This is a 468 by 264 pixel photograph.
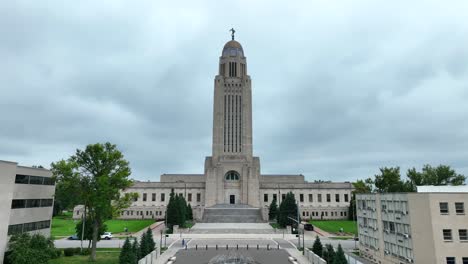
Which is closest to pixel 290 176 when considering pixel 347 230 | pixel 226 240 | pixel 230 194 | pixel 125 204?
pixel 230 194

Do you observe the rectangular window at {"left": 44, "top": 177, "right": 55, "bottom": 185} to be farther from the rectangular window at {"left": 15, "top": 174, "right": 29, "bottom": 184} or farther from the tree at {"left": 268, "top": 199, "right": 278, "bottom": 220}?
the tree at {"left": 268, "top": 199, "right": 278, "bottom": 220}

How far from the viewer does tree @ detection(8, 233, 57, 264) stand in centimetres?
2545

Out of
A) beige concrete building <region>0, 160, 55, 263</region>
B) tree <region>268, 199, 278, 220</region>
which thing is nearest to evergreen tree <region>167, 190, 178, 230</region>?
tree <region>268, 199, 278, 220</region>

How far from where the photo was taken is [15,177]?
29609 mm

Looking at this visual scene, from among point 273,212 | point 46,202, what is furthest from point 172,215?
point 46,202

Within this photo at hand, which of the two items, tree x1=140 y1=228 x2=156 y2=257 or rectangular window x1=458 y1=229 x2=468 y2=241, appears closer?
rectangular window x1=458 y1=229 x2=468 y2=241

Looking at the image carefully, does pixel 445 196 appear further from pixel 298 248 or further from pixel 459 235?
pixel 298 248

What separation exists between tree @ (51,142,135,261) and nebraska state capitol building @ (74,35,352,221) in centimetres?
4348

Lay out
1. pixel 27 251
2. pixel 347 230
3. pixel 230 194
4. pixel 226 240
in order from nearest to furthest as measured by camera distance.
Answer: pixel 27 251
pixel 226 240
pixel 347 230
pixel 230 194

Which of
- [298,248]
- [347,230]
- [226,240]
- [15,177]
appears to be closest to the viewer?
[15,177]

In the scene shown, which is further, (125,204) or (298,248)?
(298,248)

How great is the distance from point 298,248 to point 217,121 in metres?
53.9

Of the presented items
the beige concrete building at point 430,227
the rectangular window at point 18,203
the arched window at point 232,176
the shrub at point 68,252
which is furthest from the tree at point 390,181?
the rectangular window at point 18,203

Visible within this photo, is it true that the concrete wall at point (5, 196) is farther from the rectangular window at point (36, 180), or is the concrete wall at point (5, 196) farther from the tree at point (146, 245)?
the tree at point (146, 245)
